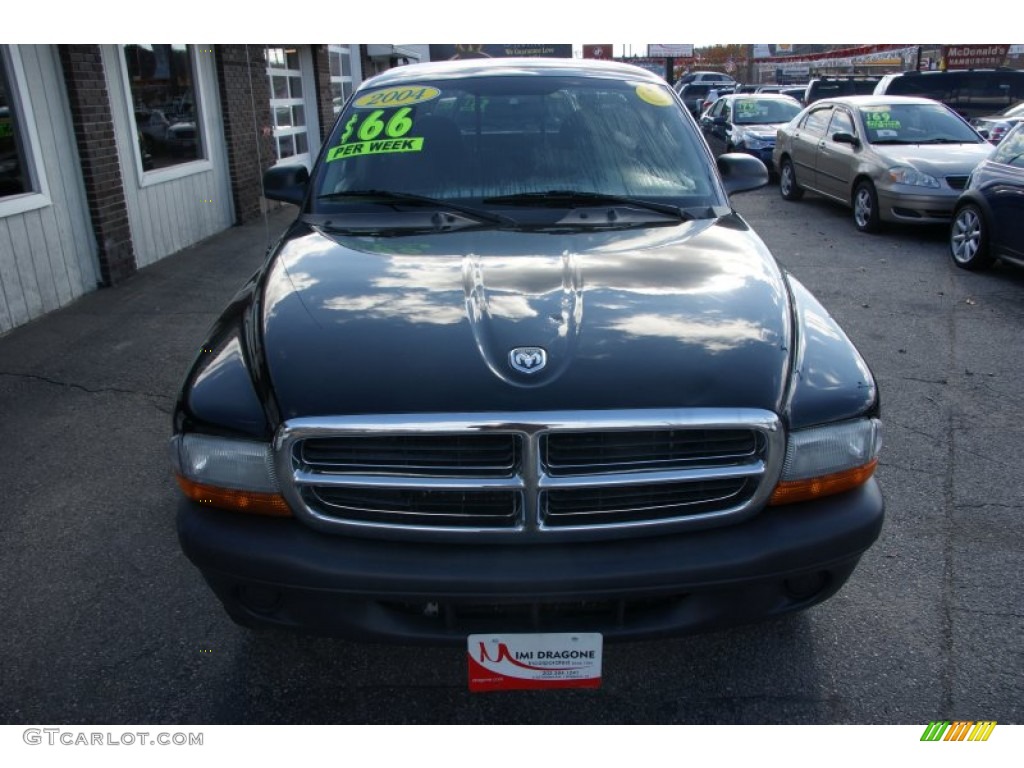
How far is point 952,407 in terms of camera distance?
4.86 meters

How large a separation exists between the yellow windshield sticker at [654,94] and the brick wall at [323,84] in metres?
10.8

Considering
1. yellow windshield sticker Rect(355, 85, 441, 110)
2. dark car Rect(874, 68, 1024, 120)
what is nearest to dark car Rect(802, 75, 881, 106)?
dark car Rect(874, 68, 1024, 120)

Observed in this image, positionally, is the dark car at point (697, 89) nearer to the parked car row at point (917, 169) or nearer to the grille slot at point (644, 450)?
the parked car row at point (917, 169)

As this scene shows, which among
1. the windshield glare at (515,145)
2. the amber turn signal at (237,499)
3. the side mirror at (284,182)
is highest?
the windshield glare at (515,145)

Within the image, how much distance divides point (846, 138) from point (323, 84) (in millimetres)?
8304

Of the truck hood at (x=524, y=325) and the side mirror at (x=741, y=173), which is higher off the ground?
the side mirror at (x=741, y=173)

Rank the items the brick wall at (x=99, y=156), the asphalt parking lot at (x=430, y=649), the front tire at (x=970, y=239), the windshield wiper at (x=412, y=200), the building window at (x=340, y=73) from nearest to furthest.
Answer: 1. the asphalt parking lot at (x=430, y=649)
2. the windshield wiper at (x=412, y=200)
3. the brick wall at (x=99, y=156)
4. the front tire at (x=970, y=239)
5. the building window at (x=340, y=73)

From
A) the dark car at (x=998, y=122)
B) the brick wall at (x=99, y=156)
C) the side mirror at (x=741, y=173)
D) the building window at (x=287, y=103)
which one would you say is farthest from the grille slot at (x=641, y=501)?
the dark car at (x=998, y=122)

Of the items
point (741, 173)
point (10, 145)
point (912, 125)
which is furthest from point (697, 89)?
point (741, 173)

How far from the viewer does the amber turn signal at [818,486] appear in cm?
227

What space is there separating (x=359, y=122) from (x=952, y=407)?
3628 mm

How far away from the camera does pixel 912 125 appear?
1052 cm

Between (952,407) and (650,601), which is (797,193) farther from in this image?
(650,601)
